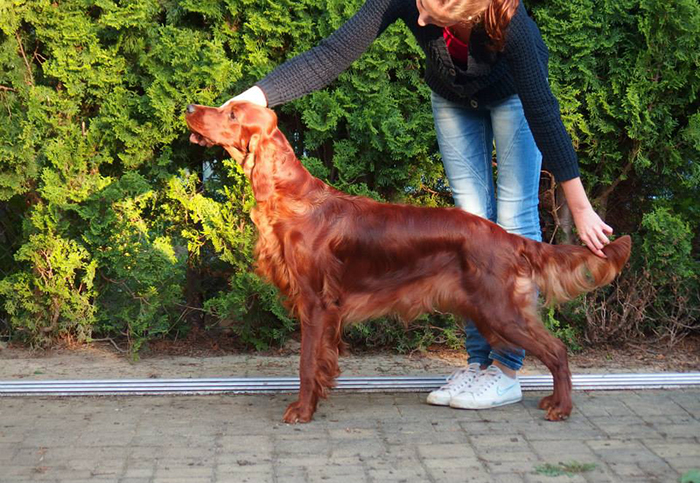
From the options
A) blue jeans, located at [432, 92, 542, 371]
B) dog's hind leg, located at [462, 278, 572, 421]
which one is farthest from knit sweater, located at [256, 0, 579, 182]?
dog's hind leg, located at [462, 278, 572, 421]

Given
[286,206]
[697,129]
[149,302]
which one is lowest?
[149,302]

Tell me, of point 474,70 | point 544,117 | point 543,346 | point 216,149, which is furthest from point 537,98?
point 216,149

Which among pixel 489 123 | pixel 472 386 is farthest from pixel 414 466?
pixel 489 123

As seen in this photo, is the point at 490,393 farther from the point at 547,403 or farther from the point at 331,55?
the point at 331,55

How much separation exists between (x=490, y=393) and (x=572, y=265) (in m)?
0.70

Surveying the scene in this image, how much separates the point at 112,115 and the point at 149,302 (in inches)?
43.0

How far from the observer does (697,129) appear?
4.55 metres

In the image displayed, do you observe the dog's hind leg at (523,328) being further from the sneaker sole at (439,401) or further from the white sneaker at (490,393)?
the sneaker sole at (439,401)

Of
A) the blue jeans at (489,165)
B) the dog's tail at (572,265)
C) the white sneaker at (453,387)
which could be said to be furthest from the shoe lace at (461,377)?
the dog's tail at (572,265)

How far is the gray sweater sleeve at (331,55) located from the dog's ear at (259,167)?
251 mm

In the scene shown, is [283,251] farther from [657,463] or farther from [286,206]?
[657,463]

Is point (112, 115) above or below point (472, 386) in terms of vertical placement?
above

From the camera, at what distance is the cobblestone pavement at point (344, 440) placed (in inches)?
119

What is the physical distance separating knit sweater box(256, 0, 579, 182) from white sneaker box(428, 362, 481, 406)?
40.5 inches
